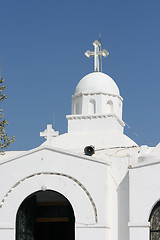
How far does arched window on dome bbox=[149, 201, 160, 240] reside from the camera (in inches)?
704

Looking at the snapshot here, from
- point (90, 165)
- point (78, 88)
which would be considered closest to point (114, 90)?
point (78, 88)

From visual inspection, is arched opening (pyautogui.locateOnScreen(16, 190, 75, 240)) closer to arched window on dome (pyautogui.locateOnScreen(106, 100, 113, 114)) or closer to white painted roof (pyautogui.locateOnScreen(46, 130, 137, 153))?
white painted roof (pyautogui.locateOnScreen(46, 130, 137, 153))

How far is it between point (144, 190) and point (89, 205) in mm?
1879

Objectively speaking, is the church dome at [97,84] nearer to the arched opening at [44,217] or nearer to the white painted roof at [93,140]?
the white painted roof at [93,140]

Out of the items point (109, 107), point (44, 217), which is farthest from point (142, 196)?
point (109, 107)

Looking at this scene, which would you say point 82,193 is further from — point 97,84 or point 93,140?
point 97,84

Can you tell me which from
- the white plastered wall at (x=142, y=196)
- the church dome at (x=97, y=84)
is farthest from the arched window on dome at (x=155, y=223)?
the church dome at (x=97, y=84)

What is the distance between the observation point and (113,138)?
25328 mm

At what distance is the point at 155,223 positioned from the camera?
17938 millimetres

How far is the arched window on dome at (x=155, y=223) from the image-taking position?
17.9 meters

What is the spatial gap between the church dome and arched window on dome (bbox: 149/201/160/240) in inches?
402

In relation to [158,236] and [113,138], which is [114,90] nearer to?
[113,138]

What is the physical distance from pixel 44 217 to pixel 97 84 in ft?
28.9

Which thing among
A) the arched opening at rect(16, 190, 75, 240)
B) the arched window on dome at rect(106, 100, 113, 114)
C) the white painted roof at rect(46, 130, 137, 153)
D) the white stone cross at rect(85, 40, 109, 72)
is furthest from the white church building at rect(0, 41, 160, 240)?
the white stone cross at rect(85, 40, 109, 72)
